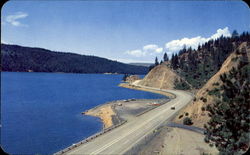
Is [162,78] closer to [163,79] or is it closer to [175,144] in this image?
[163,79]

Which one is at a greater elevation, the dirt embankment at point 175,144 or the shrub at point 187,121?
the shrub at point 187,121

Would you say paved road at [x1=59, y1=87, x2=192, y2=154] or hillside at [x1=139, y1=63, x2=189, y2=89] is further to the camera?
hillside at [x1=139, y1=63, x2=189, y2=89]

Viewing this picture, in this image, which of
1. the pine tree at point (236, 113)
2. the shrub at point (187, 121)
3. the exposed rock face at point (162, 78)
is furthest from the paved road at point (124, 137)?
the exposed rock face at point (162, 78)

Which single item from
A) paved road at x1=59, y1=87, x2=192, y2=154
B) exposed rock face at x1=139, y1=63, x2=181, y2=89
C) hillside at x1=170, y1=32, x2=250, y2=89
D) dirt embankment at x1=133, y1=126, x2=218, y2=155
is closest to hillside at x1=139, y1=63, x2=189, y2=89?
exposed rock face at x1=139, y1=63, x2=181, y2=89

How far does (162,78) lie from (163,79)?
58.9 inches

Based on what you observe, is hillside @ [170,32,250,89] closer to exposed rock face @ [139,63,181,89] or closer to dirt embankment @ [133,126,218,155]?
exposed rock face @ [139,63,181,89]

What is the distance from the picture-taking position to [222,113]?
1700cm

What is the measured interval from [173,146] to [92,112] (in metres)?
34.4

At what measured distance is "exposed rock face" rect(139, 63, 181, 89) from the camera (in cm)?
11125

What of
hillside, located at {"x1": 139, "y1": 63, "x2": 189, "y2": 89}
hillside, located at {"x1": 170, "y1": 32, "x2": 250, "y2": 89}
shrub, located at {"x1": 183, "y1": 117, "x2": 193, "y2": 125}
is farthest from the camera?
hillside, located at {"x1": 139, "y1": 63, "x2": 189, "y2": 89}

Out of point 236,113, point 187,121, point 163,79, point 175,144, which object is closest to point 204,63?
point 163,79

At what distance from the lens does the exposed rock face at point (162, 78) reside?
365 ft

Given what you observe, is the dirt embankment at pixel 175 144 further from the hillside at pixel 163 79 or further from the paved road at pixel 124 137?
the hillside at pixel 163 79

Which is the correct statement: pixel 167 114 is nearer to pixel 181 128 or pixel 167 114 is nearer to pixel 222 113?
pixel 181 128
